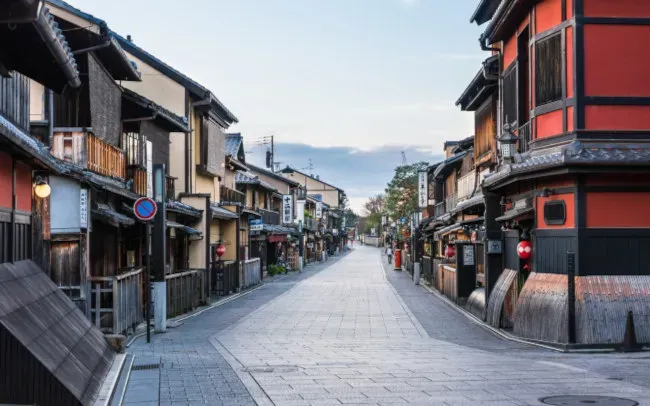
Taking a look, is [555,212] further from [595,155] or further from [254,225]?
[254,225]

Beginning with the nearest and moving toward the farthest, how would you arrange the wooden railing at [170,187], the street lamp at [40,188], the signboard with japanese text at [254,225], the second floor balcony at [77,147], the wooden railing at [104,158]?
the street lamp at [40,188], the second floor balcony at [77,147], the wooden railing at [104,158], the wooden railing at [170,187], the signboard with japanese text at [254,225]

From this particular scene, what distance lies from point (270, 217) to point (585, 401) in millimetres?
55808

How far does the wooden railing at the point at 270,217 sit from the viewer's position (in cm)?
6238

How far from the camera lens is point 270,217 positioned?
66250mm

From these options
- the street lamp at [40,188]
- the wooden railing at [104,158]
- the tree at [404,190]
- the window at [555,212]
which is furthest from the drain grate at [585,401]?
the tree at [404,190]

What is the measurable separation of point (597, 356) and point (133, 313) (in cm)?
1129

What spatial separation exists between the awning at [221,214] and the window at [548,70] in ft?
59.1

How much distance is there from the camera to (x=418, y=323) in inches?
952

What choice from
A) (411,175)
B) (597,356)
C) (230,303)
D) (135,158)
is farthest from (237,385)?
(411,175)

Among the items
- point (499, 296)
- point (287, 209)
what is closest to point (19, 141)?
point (499, 296)

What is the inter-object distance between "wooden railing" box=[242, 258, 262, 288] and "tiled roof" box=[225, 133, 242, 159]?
7.38 metres

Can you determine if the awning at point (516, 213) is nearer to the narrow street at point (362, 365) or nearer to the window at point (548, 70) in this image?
the window at point (548, 70)

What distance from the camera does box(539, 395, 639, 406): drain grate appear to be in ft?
35.3

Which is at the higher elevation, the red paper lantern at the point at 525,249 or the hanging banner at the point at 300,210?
the hanging banner at the point at 300,210
